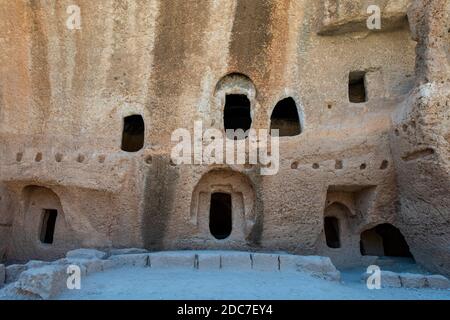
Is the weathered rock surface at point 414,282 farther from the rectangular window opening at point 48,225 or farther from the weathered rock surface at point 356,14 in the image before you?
the rectangular window opening at point 48,225

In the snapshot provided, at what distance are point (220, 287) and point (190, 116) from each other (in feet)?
12.3

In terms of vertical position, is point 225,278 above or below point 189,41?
below

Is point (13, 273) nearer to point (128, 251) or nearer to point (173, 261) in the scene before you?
point (128, 251)

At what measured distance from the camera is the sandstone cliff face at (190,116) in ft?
22.4

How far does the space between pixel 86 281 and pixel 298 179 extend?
13.0 ft

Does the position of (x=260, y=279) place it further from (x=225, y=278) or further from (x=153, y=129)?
(x=153, y=129)

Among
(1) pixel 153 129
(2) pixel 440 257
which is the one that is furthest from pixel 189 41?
(2) pixel 440 257

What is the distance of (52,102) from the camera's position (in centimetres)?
742

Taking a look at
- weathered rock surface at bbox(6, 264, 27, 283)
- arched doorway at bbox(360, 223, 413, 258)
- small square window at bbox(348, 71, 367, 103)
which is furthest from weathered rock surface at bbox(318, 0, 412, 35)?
weathered rock surface at bbox(6, 264, 27, 283)

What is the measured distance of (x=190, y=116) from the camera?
23.5ft

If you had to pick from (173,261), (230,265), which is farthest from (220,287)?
(173,261)

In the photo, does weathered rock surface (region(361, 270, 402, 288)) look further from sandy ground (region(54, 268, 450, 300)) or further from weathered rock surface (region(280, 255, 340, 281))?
weathered rock surface (region(280, 255, 340, 281))

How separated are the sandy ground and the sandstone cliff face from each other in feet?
5.77

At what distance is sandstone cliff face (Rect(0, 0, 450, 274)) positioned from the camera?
6.81 metres
